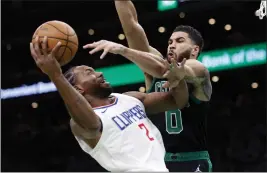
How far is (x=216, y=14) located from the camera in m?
8.12

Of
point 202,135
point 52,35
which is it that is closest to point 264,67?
point 202,135

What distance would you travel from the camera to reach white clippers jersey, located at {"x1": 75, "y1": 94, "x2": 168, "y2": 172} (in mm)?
3660

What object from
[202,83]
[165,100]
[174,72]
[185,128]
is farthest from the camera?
[185,128]

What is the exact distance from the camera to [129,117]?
3.85 metres

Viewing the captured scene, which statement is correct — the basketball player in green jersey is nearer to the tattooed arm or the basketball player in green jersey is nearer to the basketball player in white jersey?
the tattooed arm

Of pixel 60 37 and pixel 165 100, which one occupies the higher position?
pixel 60 37

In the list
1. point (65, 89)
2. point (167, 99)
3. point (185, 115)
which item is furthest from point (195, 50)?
point (65, 89)

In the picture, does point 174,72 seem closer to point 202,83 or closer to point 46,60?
point 202,83

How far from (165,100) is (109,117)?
0.53 metres

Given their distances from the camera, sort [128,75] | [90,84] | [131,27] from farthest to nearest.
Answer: [128,75], [131,27], [90,84]

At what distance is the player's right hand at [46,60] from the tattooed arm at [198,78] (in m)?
1.03

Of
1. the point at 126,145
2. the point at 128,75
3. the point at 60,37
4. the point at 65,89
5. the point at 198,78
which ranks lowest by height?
the point at 128,75

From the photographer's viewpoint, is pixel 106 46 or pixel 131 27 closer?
pixel 106 46

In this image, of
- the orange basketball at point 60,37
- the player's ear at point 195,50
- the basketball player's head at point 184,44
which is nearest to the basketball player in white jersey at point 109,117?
the orange basketball at point 60,37
